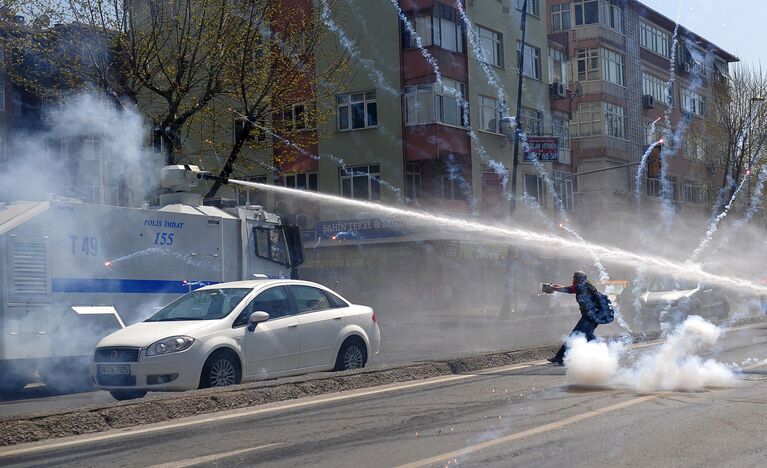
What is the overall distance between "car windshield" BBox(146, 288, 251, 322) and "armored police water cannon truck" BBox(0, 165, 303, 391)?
2.05 metres

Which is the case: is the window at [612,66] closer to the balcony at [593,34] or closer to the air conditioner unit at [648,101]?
the balcony at [593,34]

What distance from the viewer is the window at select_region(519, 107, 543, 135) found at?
3931cm

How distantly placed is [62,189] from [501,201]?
22.1m

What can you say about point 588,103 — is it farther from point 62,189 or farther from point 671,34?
point 62,189

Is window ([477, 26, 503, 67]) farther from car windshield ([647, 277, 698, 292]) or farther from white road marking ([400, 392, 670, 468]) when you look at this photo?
white road marking ([400, 392, 670, 468])

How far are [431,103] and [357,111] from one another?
3117mm

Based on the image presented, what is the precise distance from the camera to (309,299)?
40.9ft

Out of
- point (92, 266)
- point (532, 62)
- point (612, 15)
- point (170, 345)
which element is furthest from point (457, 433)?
point (612, 15)

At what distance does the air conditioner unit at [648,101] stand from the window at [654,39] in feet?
9.55

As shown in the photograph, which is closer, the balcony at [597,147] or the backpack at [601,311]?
the backpack at [601,311]

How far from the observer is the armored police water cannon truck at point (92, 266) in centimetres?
1282

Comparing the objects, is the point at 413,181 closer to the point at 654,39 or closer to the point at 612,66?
the point at 612,66

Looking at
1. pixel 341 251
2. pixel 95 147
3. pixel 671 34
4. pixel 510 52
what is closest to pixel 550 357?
pixel 95 147

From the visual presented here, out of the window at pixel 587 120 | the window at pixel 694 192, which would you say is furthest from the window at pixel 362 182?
the window at pixel 694 192
